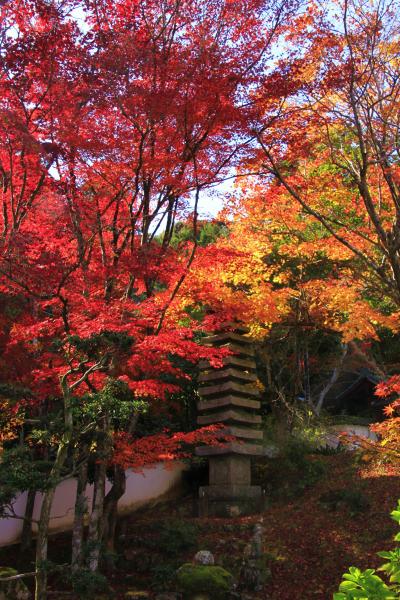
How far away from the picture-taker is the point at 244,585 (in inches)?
337

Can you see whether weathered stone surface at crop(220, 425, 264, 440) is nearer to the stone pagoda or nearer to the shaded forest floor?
the stone pagoda

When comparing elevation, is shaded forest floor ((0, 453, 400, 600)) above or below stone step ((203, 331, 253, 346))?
below

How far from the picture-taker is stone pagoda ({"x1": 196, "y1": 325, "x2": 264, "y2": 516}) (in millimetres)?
11719

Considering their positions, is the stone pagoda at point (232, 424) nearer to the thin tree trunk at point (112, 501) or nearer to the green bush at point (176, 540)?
the green bush at point (176, 540)

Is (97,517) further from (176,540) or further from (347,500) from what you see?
(347,500)

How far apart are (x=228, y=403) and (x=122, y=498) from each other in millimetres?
3015

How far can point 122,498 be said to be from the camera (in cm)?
1220

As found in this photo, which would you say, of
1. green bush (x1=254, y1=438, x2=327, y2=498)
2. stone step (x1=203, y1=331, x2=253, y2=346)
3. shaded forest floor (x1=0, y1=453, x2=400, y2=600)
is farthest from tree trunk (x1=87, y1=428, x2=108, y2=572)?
green bush (x1=254, y1=438, x2=327, y2=498)

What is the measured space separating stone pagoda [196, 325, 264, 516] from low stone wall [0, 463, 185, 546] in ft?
3.58

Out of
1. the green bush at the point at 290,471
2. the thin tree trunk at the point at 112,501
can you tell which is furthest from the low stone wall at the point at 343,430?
the thin tree trunk at the point at 112,501

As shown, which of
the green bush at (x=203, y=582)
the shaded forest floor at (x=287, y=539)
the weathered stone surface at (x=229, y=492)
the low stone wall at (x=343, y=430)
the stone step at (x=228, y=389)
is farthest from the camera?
the low stone wall at (x=343, y=430)

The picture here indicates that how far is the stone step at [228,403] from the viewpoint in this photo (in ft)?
40.4

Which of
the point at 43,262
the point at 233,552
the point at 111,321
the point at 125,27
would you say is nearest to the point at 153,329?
the point at 111,321

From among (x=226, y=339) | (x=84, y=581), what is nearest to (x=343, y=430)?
(x=226, y=339)
